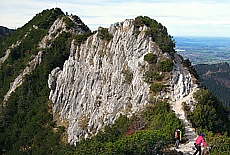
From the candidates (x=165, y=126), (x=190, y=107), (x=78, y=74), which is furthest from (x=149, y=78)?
(x=78, y=74)

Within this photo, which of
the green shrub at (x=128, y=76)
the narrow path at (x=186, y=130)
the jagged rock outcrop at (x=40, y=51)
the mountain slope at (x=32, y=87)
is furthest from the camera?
the jagged rock outcrop at (x=40, y=51)

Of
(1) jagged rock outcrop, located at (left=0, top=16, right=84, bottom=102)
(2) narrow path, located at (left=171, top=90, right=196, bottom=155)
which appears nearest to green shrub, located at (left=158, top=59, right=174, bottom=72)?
(2) narrow path, located at (left=171, top=90, right=196, bottom=155)

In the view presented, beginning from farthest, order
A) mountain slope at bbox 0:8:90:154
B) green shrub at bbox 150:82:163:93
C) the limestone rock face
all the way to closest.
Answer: mountain slope at bbox 0:8:90:154 → the limestone rock face → green shrub at bbox 150:82:163:93

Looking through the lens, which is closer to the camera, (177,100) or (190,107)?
(190,107)

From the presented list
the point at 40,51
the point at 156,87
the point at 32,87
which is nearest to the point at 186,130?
the point at 156,87

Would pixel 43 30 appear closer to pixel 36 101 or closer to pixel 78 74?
pixel 36 101

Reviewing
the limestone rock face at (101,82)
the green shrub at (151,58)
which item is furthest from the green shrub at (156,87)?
the green shrub at (151,58)

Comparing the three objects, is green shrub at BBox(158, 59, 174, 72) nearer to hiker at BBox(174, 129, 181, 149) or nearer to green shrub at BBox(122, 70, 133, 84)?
green shrub at BBox(122, 70, 133, 84)

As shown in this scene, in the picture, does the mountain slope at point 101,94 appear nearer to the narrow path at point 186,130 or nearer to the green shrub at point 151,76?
the green shrub at point 151,76
